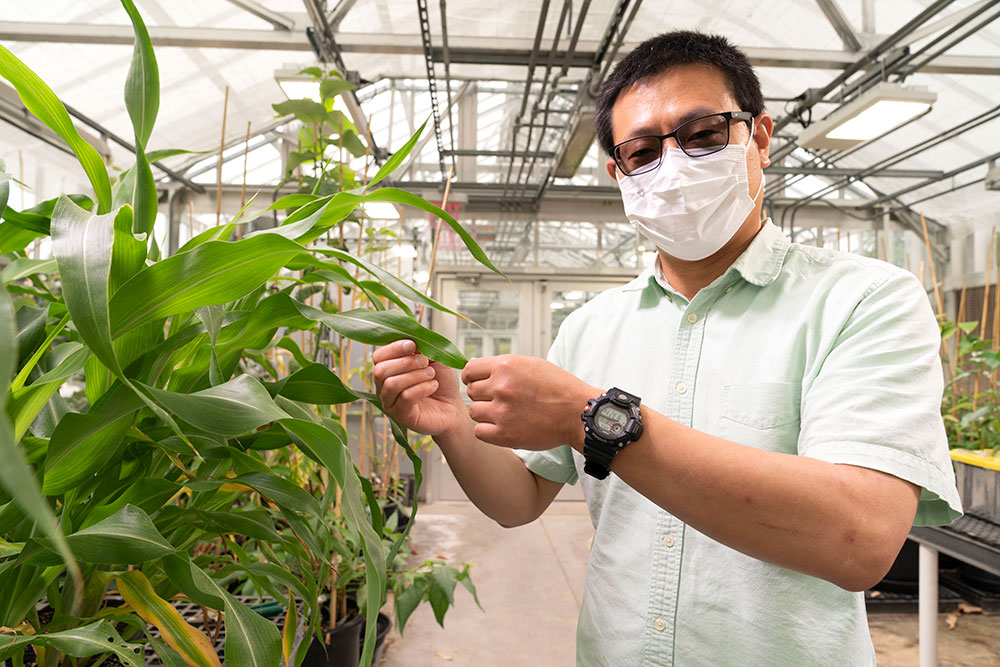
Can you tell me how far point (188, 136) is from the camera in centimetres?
417

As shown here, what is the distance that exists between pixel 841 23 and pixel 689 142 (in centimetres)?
276

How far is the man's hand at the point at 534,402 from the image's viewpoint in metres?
0.58

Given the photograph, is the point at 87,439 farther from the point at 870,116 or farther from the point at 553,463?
the point at 870,116

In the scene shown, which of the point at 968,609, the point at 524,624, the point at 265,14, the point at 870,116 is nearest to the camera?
the point at 524,624

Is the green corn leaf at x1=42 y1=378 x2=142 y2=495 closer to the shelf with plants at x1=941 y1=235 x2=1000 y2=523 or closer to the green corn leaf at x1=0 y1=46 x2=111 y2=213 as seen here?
the green corn leaf at x1=0 y1=46 x2=111 y2=213

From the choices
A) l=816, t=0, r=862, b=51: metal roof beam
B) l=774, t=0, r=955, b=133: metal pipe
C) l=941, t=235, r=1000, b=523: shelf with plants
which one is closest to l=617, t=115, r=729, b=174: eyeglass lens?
l=941, t=235, r=1000, b=523: shelf with plants

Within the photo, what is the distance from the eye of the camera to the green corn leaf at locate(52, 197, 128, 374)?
32cm

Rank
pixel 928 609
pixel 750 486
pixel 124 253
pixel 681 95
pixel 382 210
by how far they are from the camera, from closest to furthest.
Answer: pixel 124 253
pixel 750 486
pixel 681 95
pixel 928 609
pixel 382 210

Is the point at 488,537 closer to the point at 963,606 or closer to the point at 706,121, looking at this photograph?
the point at 963,606

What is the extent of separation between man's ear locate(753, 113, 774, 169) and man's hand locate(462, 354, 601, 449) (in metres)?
0.54

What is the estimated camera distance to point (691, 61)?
0.81 meters

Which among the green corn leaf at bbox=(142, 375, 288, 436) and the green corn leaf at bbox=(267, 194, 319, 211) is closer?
the green corn leaf at bbox=(142, 375, 288, 436)

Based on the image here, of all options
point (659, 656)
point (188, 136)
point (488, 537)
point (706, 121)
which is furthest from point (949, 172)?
point (188, 136)

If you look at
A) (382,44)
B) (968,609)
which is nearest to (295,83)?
(382,44)
